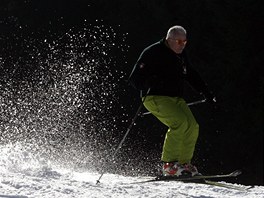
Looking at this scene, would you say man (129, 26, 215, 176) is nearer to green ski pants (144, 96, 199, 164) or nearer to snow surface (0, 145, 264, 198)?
green ski pants (144, 96, 199, 164)

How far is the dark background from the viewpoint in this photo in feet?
69.8

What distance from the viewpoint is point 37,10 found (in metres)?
26.7

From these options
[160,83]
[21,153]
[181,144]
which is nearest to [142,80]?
[160,83]

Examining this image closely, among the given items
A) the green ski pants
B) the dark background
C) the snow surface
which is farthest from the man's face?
the dark background

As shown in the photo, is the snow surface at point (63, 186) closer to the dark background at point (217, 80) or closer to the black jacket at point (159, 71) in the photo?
the black jacket at point (159, 71)

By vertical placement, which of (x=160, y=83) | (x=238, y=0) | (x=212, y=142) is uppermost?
(x=238, y=0)

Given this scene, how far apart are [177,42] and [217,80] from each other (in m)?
15.9

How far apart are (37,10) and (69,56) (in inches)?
136

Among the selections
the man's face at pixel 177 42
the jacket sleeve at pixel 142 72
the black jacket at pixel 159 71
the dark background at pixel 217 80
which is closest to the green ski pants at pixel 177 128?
the black jacket at pixel 159 71

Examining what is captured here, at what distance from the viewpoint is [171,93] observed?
6.07 metres

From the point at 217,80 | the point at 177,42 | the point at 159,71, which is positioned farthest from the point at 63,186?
the point at 217,80

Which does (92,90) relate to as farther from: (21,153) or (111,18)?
(21,153)

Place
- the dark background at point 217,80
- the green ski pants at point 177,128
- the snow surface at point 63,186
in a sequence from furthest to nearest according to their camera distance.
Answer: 1. the dark background at point 217,80
2. the green ski pants at point 177,128
3. the snow surface at point 63,186

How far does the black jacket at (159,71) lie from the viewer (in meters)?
5.98
